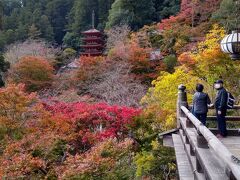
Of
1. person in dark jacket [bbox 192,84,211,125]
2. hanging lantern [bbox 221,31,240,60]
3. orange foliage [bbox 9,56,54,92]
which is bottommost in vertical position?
orange foliage [bbox 9,56,54,92]

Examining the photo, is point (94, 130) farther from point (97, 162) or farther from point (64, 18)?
point (64, 18)

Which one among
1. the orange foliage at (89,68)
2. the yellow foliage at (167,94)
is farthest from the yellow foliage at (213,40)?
the orange foliage at (89,68)

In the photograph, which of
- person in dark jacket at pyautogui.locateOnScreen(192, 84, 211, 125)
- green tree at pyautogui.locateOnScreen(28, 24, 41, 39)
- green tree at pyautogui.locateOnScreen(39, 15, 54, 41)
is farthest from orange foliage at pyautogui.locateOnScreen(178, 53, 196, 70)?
green tree at pyautogui.locateOnScreen(39, 15, 54, 41)

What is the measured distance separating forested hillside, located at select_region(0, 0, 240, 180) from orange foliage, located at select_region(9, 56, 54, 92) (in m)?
0.07

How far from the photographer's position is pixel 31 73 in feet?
86.0

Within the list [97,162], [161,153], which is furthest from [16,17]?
[97,162]

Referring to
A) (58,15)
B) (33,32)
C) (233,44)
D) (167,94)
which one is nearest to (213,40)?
(167,94)

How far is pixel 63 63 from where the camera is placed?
3372 centimetres

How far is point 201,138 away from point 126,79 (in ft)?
68.5

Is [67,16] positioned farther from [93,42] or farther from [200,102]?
[200,102]

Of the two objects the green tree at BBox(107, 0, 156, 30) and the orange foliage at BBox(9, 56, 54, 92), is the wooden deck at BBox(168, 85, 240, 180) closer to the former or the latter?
the orange foliage at BBox(9, 56, 54, 92)

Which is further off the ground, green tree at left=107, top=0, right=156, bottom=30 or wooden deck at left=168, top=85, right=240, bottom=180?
green tree at left=107, top=0, right=156, bottom=30

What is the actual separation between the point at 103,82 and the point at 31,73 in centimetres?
518

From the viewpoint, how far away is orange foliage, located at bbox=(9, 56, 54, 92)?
25641mm
